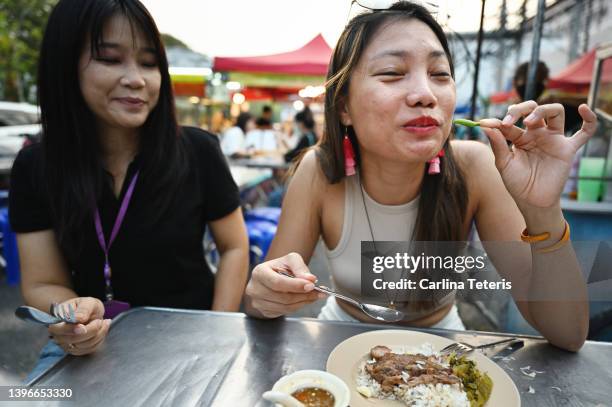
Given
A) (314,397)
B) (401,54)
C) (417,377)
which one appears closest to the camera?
(314,397)

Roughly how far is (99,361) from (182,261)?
2.36 ft

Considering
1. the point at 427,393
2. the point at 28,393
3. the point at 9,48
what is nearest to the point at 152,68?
the point at 28,393

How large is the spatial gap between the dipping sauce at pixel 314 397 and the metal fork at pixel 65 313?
0.77 metres

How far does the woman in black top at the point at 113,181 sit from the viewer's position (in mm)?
1652

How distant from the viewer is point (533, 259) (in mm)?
1338

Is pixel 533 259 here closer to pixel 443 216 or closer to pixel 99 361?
pixel 443 216

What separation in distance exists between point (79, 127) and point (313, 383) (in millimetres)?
1568

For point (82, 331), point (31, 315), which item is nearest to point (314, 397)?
point (82, 331)

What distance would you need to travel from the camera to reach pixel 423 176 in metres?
1.81

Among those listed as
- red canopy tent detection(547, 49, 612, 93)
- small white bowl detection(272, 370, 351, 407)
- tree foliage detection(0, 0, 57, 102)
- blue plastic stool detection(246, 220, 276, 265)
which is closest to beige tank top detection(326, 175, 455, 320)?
small white bowl detection(272, 370, 351, 407)

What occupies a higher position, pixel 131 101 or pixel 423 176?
pixel 131 101

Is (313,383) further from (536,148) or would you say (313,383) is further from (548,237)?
(536,148)

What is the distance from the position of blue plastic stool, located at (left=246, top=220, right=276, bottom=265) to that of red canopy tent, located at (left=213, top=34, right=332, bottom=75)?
3369mm

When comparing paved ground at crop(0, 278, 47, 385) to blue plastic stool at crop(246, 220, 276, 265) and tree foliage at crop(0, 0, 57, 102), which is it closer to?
blue plastic stool at crop(246, 220, 276, 265)
